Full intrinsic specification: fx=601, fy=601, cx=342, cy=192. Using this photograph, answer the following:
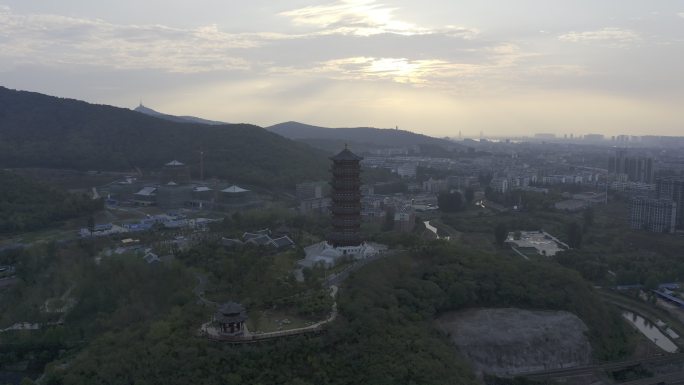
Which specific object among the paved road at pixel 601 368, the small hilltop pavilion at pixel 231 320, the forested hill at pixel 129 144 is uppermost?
the forested hill at pixel 129 144

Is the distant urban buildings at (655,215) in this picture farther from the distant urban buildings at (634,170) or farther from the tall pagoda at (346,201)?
the distant urban buildings at (634,170)

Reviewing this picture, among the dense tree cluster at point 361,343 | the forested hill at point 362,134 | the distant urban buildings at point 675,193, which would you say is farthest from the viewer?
the forested hill at point 362,134

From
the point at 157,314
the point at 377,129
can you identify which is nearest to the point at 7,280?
the point at 157,314

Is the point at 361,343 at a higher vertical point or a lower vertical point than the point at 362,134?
lower

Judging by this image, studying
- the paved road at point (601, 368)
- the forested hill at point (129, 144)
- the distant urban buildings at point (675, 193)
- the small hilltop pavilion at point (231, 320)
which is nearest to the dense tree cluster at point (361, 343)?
the small hilltop pavilion at point (231, 320)

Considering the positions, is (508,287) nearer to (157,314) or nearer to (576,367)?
(576,367)

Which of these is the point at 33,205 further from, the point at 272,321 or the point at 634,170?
the point at 634,170

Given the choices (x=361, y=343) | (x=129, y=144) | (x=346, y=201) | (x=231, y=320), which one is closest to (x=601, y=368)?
(x=361, y=343)
